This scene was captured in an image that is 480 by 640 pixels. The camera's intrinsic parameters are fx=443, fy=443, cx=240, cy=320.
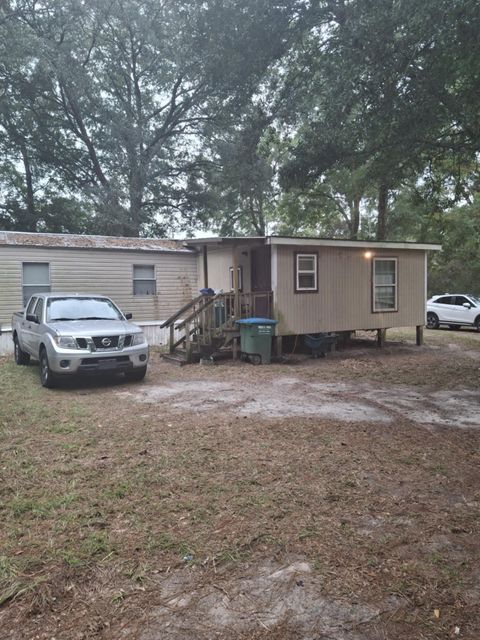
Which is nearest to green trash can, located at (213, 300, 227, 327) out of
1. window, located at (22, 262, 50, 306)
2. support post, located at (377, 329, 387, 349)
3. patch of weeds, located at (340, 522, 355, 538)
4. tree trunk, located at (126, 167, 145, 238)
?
window, located at (22, 262, 50, 306)

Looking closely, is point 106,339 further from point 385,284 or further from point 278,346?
point 385,284

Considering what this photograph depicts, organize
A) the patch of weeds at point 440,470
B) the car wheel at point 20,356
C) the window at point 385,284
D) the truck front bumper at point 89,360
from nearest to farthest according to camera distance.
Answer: the patch of weeds at point 440,470
the truck front bumper at point 89,360
the car wheel at point 20,356
the window at point 385,284

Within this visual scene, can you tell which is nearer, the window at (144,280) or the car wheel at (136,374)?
the car wheel at (136,374)

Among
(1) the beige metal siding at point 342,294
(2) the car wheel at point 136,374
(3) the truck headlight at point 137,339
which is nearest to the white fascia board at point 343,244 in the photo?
(1) the beige metal siding at point 342,294

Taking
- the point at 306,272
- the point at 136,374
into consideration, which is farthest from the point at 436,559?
the point at 306,272

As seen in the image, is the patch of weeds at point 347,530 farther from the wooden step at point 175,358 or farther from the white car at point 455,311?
the white car at point 455,311

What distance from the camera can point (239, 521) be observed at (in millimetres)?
3096

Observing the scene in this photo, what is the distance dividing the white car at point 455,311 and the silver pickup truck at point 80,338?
14444 millimetres

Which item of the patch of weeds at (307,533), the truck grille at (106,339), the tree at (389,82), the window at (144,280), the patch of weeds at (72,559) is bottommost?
the patch of weeds at (307,533)

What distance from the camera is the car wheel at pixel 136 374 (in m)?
8.14

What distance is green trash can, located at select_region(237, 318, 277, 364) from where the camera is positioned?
33.7 feet

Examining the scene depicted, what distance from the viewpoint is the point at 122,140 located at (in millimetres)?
20906

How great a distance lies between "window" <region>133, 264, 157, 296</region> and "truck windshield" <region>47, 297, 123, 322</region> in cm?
459

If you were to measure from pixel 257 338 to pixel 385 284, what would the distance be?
505cm
